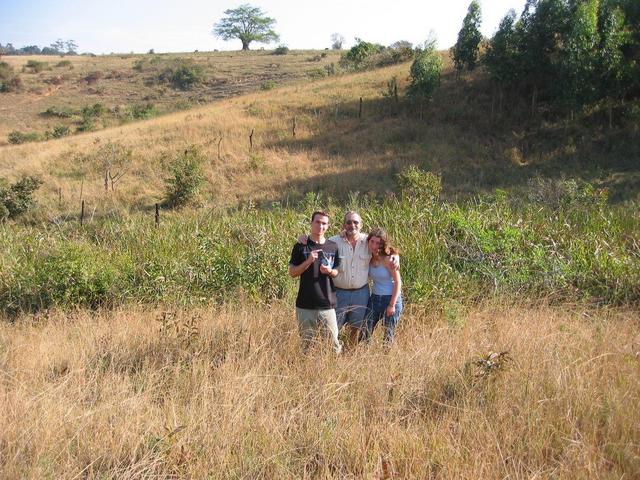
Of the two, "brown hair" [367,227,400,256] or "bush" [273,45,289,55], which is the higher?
"bush" [273,45,289,55]

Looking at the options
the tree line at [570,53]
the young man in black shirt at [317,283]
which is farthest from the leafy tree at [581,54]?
the young man in black shirt at [317,283]

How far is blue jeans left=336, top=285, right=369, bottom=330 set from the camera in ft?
14.2

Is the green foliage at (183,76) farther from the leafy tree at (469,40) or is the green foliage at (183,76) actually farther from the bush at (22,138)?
the leafy tree at (469,40)

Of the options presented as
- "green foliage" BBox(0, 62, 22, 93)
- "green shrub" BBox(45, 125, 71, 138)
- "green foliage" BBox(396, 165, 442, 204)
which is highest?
"green foliage" BBox(0, 62, 22, 93)

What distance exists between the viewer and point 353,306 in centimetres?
433

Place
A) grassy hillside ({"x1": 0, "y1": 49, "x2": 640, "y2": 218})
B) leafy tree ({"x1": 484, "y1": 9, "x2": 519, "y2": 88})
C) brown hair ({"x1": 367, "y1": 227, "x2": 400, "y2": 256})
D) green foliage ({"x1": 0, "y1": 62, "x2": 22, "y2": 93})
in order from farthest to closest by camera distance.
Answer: green foliage ({"x1": 0, "y1": 62, "x2": 22, "y2": 93}) → leafy tree ({"x1": 484, "y1": 9, "x2": 519, "y2": 88}) → grassy hillside ({"x1": 0, "y1": 49, "x2": 640, "y2": 218}) → brown hair ({"x1": 367, "y1": 227, "x2": 400, "y2": 256})

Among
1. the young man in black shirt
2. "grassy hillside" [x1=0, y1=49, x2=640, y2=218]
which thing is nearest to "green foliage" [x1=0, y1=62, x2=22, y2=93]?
"grassy hillside" [x1=0, y1=49, x2=640, y2=218]

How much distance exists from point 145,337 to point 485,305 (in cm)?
341

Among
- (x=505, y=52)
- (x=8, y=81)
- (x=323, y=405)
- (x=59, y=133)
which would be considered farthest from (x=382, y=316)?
(x=8, y=81)

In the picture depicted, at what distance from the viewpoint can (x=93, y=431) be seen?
300 centimetres

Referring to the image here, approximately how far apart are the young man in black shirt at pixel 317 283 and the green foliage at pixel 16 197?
13248 mm

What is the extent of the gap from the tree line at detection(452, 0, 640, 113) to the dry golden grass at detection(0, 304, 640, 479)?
17.1 meters

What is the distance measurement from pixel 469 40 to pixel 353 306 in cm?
2301

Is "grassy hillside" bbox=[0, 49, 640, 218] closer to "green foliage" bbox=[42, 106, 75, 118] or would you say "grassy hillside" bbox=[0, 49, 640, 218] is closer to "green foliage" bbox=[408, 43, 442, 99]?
"green foliage" bbox=[408, 43, 442, 99]
